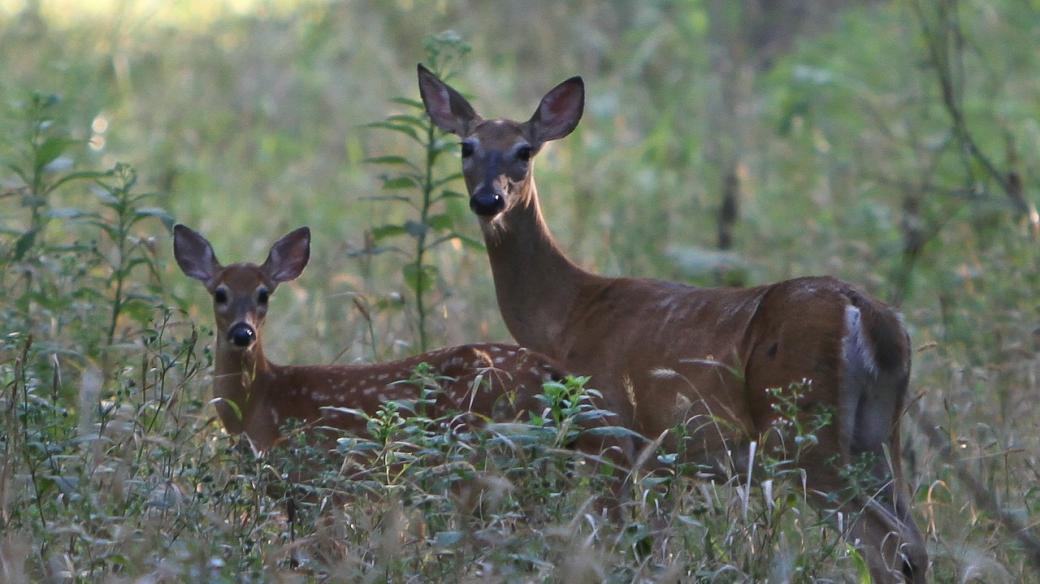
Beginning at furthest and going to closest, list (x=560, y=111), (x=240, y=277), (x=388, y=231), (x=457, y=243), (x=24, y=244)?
(x=457, y=243)
(x=560, y=111)
(x=388, y=231)
(x=24, y=244)
(x=240, y=277)

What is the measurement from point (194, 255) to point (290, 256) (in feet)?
1.11

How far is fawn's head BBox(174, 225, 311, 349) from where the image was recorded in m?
5.73

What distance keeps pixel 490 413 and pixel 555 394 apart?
0.99 meters

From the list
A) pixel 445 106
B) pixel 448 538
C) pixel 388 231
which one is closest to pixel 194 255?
pixel 388 231

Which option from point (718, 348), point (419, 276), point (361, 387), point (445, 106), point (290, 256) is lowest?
point (361, 387)

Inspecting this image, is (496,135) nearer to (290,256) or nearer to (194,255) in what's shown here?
(290,256)

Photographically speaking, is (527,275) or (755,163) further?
(755,163)

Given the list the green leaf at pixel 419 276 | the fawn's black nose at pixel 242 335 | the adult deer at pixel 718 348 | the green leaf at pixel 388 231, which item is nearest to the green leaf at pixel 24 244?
the fawn's black nose at pixel 242 335

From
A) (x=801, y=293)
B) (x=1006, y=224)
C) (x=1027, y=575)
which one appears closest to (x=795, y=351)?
(x=801, y=293)

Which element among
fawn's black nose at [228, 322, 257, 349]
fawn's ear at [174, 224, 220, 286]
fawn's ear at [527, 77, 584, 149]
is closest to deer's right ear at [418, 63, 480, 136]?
fawn's ear at [527, 77, 584, 149]

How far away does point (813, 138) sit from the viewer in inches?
447

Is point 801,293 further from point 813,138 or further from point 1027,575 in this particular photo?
point 813,138

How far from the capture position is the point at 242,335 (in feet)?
18.3

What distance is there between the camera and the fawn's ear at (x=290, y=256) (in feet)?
20.1
